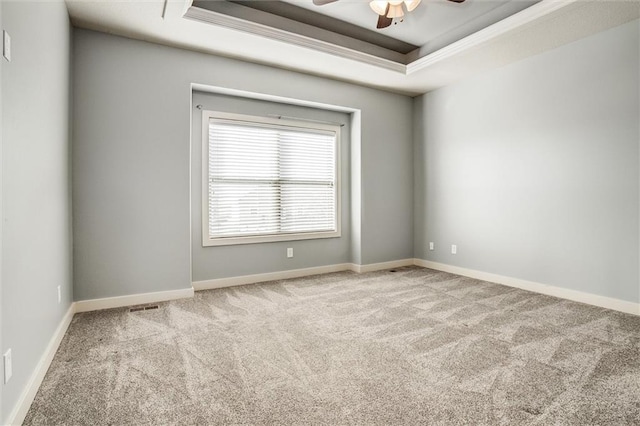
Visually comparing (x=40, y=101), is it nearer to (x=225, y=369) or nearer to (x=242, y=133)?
(x=225, y=369)

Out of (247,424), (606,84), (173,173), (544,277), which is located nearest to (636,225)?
(544,277)

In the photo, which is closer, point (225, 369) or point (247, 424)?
point (247, 424)

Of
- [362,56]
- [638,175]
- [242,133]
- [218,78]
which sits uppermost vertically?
[362,56]

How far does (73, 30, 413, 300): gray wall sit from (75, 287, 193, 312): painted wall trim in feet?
0.19

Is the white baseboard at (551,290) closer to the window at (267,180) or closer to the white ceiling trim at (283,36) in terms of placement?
the window at (267,180)

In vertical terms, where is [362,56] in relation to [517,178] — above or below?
above

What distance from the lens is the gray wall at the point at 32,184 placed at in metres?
1.55

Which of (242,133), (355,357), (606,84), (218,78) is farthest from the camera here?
(242,133)

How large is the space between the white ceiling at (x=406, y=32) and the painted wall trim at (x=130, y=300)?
8.53 feet

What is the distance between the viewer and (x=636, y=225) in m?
3.14

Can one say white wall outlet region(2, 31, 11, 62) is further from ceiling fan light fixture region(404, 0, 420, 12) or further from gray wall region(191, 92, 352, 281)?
ceiling fan light fixture region(404, 0, 420, 12)

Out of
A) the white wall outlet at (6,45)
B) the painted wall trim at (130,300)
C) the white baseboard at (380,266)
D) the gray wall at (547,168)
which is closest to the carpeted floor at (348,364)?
the painted wall trim at (130,300)

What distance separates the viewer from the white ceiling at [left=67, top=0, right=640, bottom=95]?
2.98 m

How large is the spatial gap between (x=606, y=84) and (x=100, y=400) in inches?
187
